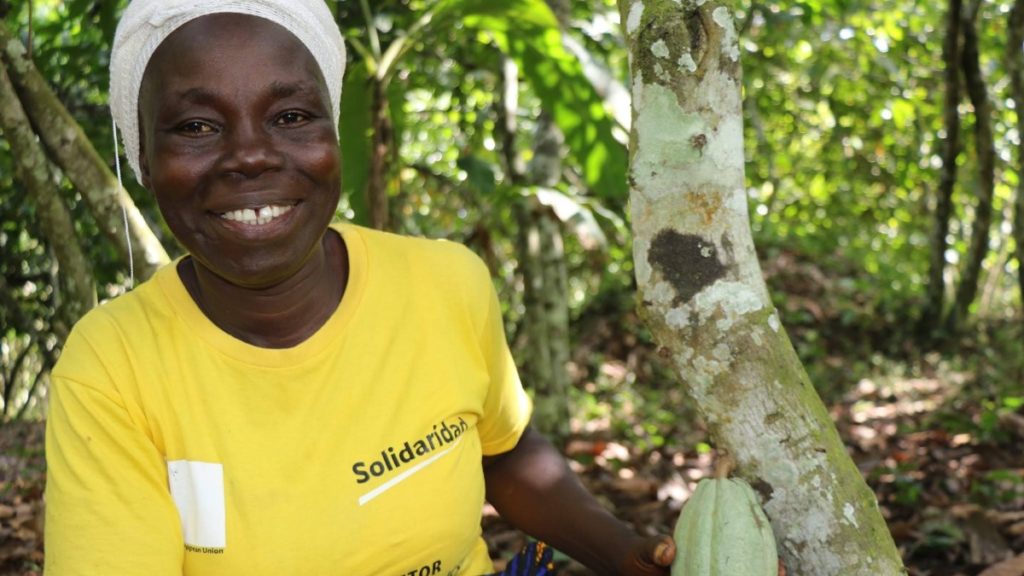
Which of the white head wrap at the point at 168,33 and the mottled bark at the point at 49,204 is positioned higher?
the white head wrap at the point at 168,33

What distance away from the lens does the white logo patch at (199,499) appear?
1.74 meters

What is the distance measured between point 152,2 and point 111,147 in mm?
3186

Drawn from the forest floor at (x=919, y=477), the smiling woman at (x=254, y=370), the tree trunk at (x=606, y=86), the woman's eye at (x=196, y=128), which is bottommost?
the forest floor at (x=919, y=477)

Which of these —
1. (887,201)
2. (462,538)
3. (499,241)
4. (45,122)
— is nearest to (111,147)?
(45,122)

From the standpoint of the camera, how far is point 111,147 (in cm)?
463

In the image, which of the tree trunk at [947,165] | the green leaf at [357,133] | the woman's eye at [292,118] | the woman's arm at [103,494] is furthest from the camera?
the tree trunk at [947,165]

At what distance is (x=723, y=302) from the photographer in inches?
67.7

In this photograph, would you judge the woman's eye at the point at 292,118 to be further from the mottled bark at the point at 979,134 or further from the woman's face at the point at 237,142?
the mottled bark at the point at 979,134

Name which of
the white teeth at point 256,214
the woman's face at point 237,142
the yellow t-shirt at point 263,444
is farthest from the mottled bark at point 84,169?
the white teeth at point 256,214

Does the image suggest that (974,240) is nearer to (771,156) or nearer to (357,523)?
(771,156)

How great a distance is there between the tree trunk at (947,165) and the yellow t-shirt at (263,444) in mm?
5028

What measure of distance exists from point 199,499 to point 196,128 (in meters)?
0.61

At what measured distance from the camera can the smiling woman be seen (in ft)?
5.52

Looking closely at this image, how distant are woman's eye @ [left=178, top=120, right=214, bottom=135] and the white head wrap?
14 centimetres
